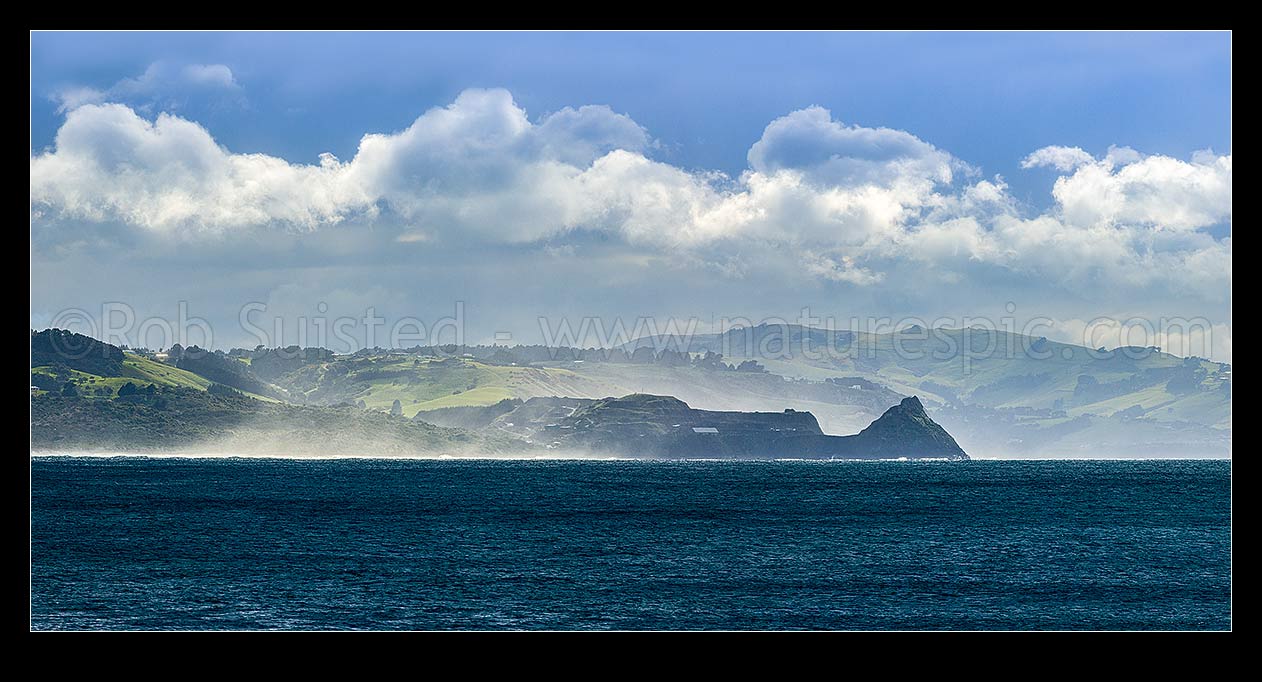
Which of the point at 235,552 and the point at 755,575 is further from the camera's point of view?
the point at 235,552

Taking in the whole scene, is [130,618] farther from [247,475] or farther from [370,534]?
[247,475]

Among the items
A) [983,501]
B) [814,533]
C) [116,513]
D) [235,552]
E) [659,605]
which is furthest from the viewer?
[983,501]
